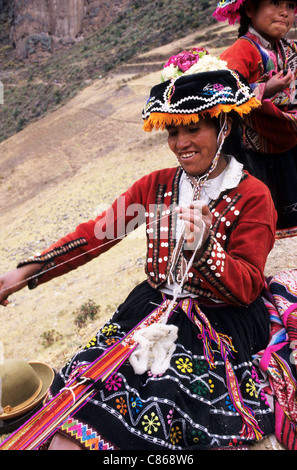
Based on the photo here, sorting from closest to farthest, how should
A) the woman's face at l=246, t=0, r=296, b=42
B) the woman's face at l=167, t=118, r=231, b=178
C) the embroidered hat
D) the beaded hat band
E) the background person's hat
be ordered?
the beaded hat band, the woman's face at l=167, t=118, r=231, b=178, the woman's face at l=246, t=0, r=296, b=42, the embroidered hat, the background person's hat

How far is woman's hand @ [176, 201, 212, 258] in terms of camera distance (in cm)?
147

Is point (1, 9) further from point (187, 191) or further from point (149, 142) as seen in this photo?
point (187, 191)

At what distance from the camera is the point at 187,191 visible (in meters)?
1.97

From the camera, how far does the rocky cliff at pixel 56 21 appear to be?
46000 millimetres

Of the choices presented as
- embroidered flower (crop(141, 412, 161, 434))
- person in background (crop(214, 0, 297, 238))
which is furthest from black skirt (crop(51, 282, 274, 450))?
person in background (crop(214, 0, 297, 238))

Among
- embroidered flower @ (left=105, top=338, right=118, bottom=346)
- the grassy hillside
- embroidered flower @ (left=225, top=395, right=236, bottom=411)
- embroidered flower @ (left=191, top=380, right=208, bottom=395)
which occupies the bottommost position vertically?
the grassy hillside

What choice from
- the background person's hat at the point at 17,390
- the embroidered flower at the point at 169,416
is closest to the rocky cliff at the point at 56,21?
the background person's hat at the point at 17,390

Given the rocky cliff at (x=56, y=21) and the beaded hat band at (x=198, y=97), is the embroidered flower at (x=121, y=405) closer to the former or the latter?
the beaded hat band at (x=198, y=97)

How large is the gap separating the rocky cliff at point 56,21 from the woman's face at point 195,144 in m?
49.2

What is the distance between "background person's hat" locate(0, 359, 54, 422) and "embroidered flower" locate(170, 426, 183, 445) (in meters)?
1.40

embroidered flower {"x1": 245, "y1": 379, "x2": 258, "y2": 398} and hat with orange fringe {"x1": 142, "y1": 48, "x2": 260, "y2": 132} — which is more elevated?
hat with orange fringe {"x1": 142, "y1": 48, "x2": 260, "y2": 132}

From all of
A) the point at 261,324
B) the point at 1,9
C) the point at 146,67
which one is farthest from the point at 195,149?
the point at 1,9

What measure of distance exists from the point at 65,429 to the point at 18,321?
494 cm

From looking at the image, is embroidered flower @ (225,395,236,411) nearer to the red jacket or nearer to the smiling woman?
the smiling woman
